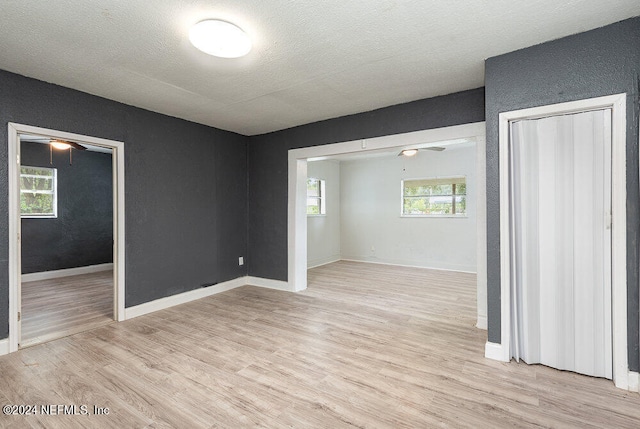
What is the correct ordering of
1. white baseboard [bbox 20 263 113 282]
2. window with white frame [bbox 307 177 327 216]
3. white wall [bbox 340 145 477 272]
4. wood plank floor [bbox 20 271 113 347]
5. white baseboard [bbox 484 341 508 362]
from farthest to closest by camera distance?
window with white frame [bbox 307 177 327 216] → white wall [bbox 340 145 477 272] → white baseboard [bbox 20 263 113 282] → wood plank floor [bbox 20 271 113 347] → white baseboard [bbox 484 341 508 362]

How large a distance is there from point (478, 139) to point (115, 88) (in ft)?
12.4

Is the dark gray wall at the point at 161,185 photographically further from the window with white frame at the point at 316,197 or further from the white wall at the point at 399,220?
the white wall at the point at 399,220

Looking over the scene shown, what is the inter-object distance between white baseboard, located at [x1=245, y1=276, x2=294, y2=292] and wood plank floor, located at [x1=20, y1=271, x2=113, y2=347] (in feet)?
6.43

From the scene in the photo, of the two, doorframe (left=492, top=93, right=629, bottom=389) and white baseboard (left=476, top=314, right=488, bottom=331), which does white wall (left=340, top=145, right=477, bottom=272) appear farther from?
doorframe (left=492, top=93, right=629, bottom=389)

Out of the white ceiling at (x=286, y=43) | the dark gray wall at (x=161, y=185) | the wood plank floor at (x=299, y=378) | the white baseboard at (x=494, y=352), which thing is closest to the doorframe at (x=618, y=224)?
the wood plank floor at (x=299, y=378)

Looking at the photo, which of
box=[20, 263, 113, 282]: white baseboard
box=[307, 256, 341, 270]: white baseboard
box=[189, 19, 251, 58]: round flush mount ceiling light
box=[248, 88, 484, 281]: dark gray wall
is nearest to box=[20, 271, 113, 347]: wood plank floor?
box=[20, 263, 113, 282]: white baseboard

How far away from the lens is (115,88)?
10.3ft

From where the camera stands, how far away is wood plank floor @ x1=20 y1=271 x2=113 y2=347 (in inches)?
126

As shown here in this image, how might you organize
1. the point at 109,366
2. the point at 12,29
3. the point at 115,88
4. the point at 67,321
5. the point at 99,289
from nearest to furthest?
the point at 12,29 < the point at 109,366 < the point at 115,88 < the point at 67,321 < the point at 99,289

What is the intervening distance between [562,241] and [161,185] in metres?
4.24

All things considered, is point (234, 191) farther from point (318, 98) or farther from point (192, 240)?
point (318, 98)

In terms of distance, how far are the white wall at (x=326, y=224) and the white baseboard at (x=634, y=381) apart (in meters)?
5.24

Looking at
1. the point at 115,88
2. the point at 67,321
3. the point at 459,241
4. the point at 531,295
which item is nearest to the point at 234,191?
the point at 115,88

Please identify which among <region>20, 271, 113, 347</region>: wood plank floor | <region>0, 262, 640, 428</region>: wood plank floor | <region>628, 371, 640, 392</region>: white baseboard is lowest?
<region>0, 262, 640, 428</region>: wood plank floor
